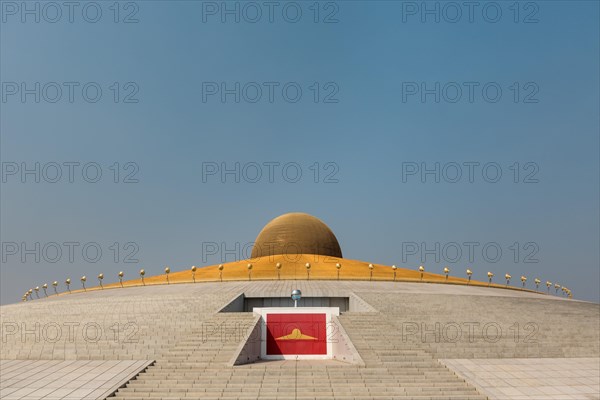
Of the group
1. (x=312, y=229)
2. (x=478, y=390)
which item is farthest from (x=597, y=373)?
(x=312, y=229)

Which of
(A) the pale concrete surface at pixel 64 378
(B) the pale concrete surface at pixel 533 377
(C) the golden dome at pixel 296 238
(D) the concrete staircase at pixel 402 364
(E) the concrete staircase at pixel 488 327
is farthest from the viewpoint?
(C) the golden dome at pixel 296 238

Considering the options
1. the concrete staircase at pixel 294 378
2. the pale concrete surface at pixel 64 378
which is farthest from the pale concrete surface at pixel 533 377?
the pale concrete surface at pixel 64 378

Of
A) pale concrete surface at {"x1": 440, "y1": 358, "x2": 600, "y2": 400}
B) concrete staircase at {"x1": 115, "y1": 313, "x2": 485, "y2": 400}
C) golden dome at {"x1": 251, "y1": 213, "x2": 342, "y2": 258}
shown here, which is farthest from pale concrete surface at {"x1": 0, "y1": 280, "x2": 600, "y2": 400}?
golden dome at {"x1": 251, "y1": 213, "x2": 342, "y2": 258}

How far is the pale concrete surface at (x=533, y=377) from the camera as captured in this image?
1367 cm

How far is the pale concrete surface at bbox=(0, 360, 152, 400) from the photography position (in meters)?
13.4

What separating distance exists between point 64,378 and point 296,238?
2694 cm

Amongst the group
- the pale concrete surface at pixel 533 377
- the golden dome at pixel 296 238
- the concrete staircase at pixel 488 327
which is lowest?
the pale concrete surface at pixel 533 377

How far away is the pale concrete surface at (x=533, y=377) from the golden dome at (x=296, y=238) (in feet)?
80.0

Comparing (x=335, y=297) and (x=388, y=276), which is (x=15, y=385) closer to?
(x=335, y=297)

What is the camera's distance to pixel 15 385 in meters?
14.3

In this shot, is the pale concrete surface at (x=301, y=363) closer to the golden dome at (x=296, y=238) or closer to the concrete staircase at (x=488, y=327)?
the concrete staircase at (x=488, y=327)

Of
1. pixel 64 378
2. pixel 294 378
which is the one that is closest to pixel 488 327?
pixel 294 378

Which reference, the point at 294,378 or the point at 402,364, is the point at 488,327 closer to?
the point at 402,364

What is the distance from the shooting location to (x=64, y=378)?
48.7 ft
